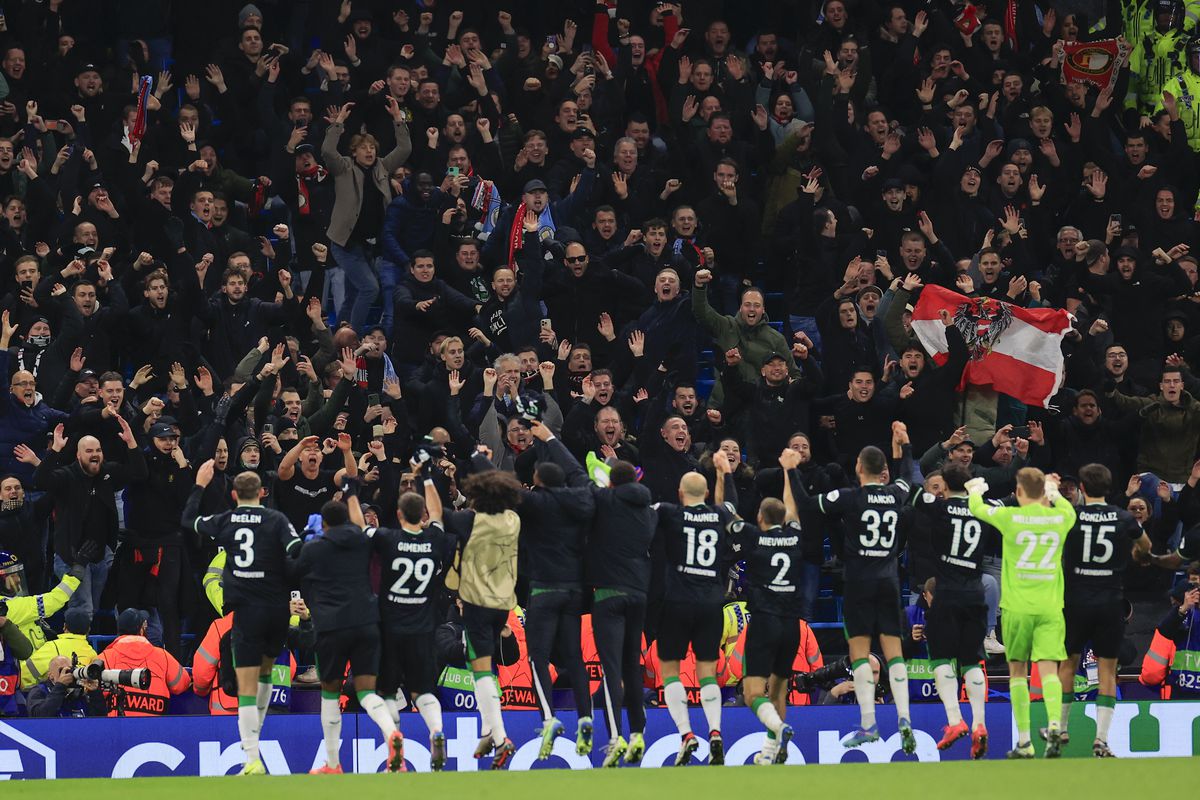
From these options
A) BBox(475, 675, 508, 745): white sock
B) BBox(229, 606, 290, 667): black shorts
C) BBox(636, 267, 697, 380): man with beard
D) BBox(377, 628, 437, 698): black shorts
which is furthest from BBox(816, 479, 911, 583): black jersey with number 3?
Result: BBox(636, 267, 697, 380): man with beard

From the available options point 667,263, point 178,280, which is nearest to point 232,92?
point 178,280

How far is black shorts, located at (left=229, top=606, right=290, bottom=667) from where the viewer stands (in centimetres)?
1470

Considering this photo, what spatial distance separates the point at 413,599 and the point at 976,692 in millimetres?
4245

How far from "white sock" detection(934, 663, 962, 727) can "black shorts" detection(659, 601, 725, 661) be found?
169 cm

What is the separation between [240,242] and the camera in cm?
2045

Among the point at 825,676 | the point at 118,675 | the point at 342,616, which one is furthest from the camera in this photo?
the point at 825,676

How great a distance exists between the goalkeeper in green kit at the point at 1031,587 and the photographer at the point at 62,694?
7.16 metres

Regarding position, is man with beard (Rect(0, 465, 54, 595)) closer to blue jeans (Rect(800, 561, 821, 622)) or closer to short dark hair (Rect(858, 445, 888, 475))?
blue jeans (Rect(800, 561, 821, 622))

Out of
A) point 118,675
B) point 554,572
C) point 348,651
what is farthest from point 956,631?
point 118,675

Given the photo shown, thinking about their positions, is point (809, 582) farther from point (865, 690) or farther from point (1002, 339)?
point (1002, 339)

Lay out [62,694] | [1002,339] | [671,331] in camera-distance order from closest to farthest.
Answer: [62,694] → [671,331] → [1002,339]

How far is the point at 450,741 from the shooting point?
16156 millimetres

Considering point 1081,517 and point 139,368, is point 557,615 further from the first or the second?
point 139,368

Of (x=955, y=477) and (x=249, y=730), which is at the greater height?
(x=955, y=477)
